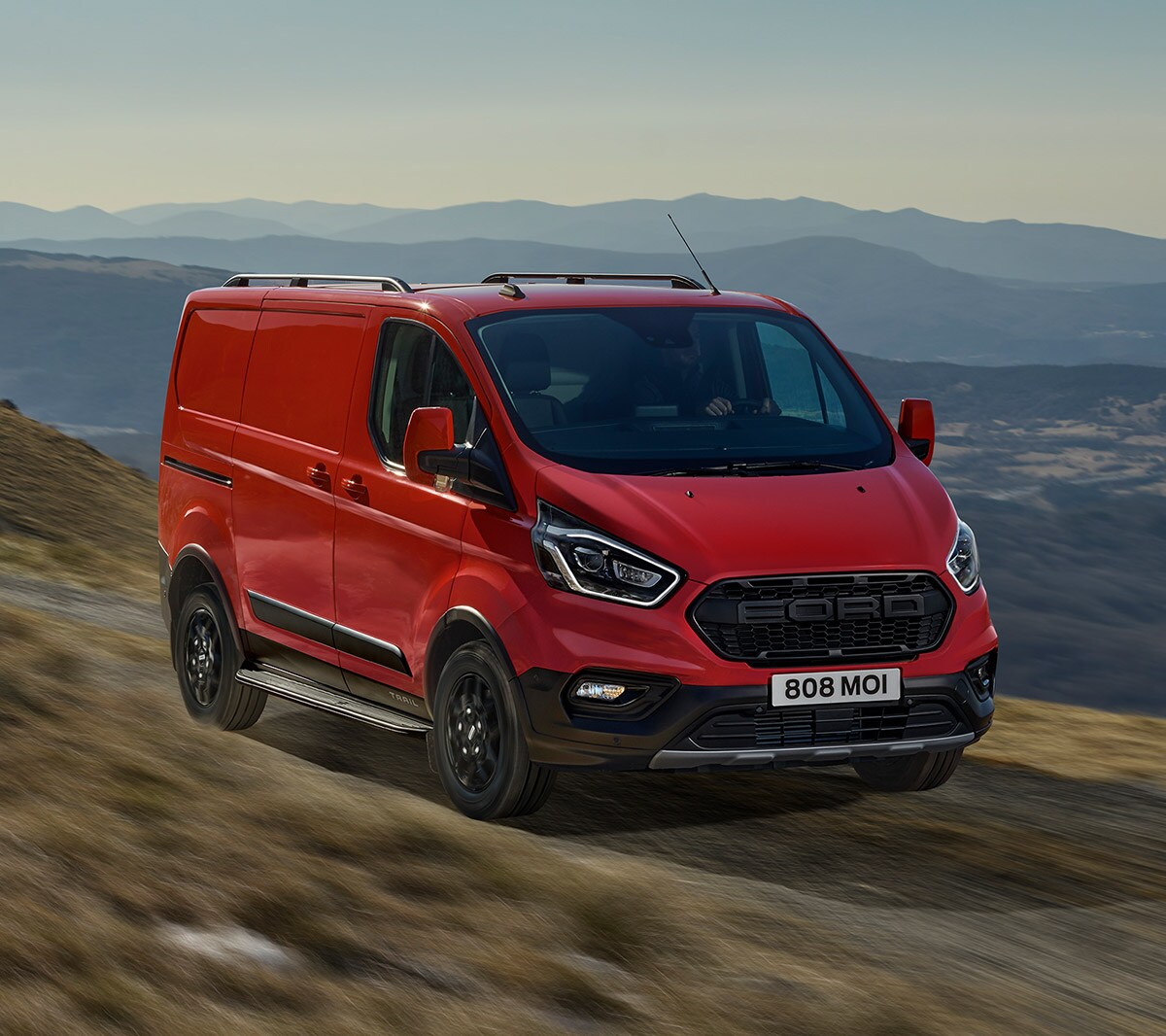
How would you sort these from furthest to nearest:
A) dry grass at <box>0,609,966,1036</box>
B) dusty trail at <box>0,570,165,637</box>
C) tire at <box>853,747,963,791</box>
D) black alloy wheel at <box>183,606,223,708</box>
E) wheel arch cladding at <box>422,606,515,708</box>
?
1. dusty trail at <box>0,570,165,637</box>
2. black alloy wheel at <box>183,606,223,708</box>
3. tire at <box>853,747,963,791</box>
4. wheel arch cladding at <box>422,606,515,708</box>
5. dry grass at <box>0,609,966,1036</box>

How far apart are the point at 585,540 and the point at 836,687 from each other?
1030 millimetres

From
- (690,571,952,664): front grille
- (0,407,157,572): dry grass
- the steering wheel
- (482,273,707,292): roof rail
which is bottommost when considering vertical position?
(0,407,157,572): dry grass

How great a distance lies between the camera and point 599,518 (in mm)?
5766

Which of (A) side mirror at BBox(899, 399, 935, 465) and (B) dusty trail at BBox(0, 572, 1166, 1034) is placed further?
(A) side mirror at BBox(899, 399, 935, 465)

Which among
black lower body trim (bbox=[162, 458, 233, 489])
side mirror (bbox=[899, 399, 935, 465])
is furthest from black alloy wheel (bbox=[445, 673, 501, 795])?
black lower body trim (bbox=[162, 458, 233, 489])

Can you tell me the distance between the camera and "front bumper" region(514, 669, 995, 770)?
5707 mm

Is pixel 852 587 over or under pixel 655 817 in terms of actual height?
over

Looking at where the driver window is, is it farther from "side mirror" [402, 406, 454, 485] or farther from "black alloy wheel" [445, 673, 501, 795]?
"black alloy wheel" [445, 673, 501, 795]

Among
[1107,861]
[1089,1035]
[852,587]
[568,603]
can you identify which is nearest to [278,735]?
[568,603]

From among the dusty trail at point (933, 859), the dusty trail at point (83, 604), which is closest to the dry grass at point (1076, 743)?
the dusty trail at point (933, 859)

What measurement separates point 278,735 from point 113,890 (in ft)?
10.7

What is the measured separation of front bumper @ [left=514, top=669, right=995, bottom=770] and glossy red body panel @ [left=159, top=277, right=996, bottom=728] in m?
0.09

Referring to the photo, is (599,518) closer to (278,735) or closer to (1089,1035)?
(1089,1035)

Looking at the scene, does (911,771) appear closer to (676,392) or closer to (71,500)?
(676,392)
